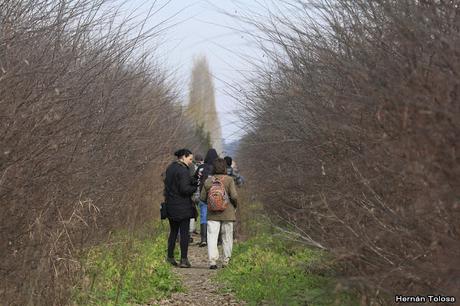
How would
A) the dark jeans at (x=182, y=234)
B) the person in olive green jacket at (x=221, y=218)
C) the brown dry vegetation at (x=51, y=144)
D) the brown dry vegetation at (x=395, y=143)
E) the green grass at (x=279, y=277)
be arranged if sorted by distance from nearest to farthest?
the brown dry vegetation at (x=395, y=143), the brown dry vegetation at (x=51, y=144), the green grass at (x=279, y=277), the person in olive green jacket at (x=221, y=218), the dark jeans at (x=182, y=234)

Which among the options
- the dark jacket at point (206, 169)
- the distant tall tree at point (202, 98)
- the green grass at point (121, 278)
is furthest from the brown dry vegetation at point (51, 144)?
the distant tall tree at point (202, 98)

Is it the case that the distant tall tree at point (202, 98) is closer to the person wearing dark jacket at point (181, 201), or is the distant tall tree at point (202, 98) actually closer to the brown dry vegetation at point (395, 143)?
the person wearing dark jacket at point (181, 201)

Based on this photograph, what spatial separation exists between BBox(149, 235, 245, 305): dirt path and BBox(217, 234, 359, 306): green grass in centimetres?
15

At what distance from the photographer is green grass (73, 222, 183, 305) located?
644 cm

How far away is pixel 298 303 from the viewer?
6559 mm

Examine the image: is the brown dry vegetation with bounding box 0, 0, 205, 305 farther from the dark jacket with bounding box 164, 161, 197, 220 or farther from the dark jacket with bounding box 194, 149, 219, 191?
the dark jacket with bounding box 194, 149, 219, 191

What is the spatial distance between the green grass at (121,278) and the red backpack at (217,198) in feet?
4.01

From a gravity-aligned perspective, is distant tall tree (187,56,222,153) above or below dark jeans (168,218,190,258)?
above

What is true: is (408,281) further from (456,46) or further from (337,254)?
(456,46)

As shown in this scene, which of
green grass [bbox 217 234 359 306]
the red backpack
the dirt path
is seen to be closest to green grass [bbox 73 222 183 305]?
the dirt path

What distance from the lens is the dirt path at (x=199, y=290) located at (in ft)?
25.5

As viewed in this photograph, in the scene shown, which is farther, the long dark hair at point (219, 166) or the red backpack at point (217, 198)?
the long dark hair at point (219, 166)

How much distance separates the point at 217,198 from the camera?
404 inches

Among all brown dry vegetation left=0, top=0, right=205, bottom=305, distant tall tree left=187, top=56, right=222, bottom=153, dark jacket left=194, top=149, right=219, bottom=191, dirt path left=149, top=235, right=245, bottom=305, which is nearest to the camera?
brown dry vegetation left=0, top=0, right=205, bottom=305
